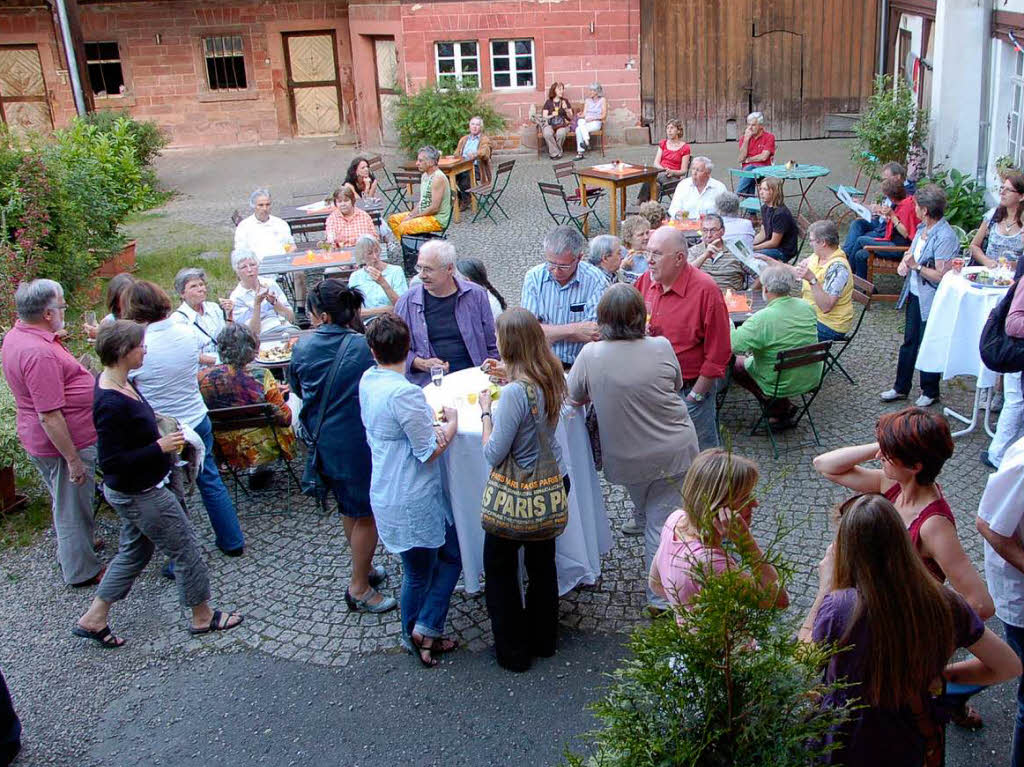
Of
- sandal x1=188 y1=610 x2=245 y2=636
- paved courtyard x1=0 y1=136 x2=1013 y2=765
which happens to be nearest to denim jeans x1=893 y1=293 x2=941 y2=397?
paved courtyard x1=0 y1=136 x2=1013 y2=765

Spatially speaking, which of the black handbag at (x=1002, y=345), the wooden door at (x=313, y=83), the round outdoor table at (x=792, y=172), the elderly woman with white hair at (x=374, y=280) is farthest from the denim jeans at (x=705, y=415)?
the wooden door at (x=313, y=83)

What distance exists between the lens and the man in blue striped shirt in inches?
222

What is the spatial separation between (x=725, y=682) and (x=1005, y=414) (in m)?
4.00

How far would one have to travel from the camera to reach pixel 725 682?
2303 millimetres

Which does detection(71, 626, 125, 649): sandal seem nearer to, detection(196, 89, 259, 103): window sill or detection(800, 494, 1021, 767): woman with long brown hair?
detection(800, 494, 1021, 767): woman with long brown hair

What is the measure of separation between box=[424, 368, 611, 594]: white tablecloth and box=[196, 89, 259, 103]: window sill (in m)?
17.8

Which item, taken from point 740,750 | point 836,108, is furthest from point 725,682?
point 836,108

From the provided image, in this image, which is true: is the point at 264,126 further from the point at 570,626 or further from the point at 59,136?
the point at 570,626

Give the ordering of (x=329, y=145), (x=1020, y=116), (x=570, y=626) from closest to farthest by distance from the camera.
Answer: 1. (x=570, y=626)
2. (x=1020, y=116)
3. (x=329, y=145)

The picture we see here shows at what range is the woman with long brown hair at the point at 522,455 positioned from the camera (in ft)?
13.4

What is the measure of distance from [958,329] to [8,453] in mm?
6366

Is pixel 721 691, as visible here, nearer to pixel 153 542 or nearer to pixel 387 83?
pixel 153 542

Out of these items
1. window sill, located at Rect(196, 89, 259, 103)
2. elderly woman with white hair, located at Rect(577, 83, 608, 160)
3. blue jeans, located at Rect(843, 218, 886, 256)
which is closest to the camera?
blue jeans, located at Rect(843, 218, 886, 256)

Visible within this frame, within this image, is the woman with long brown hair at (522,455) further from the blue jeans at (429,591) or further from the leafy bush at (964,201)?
the leafy bush at (964,201)
